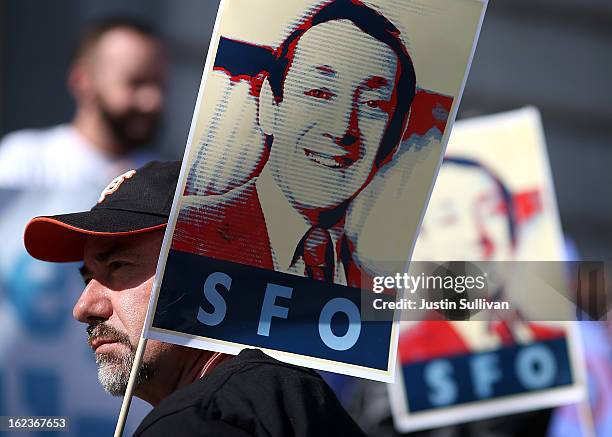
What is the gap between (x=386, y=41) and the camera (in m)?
2.06

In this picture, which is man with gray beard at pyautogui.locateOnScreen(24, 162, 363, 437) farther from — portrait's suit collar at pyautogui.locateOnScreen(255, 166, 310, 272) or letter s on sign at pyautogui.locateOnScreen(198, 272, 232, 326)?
portrait's suit collar at pyautogui.locateOnScreen(255, 166, 310, 272)

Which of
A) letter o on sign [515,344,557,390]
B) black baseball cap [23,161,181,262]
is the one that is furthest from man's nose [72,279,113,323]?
letter o on sign [515,344,557,390]

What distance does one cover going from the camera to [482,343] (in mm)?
4203

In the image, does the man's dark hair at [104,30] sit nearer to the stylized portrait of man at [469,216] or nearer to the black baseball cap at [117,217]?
the stylized portrait of man at [469,216]

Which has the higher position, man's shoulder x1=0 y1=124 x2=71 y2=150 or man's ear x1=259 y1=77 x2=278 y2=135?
man's ear x1=259 y1=77 x2=278 y2=135

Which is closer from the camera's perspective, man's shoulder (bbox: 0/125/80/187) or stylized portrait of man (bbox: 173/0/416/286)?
stylized portrait of man (bbox: 173/0/416/286)

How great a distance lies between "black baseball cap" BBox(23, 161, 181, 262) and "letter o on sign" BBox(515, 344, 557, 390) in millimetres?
2180

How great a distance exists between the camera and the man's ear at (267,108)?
Answer: 2031mm

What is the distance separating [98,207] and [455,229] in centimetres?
234

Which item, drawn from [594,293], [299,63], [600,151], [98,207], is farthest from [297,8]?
[600,151]

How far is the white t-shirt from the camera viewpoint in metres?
4.78

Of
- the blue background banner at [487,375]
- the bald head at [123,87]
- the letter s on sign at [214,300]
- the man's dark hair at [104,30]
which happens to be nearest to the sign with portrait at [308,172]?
the letter s on sign at [214,300]

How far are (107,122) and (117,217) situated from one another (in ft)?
9.13

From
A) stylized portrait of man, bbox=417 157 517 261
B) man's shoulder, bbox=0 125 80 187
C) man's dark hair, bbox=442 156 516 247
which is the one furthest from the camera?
man's shoulder, bbox=0 125 80 187
